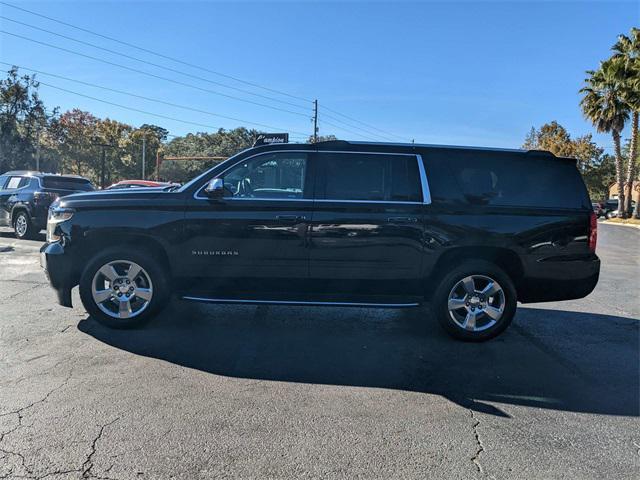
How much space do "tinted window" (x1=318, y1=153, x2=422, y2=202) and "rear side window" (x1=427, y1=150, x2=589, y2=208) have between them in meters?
0.26

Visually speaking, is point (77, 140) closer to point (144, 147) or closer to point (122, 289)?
point (144, 147)

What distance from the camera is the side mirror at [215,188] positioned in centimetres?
510

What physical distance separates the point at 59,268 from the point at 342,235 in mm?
3019

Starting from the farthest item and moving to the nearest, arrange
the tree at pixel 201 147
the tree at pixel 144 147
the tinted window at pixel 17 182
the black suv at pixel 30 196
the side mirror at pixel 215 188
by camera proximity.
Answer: the tree at pixel 201 147, the tree at pixel 144 147, the tinted window at pixel 17 182, the black suv at pixel 30 196, the side mirror at pixel 215 188

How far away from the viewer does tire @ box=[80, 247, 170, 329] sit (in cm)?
523

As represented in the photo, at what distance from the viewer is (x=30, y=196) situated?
1281 centimetres

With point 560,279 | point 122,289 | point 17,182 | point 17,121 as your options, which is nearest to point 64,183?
point 17,182

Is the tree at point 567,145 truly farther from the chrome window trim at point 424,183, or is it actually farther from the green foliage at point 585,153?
the chrome window trim at point 424,183

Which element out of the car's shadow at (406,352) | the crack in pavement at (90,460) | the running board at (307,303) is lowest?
the crack in pavement at (90,460)

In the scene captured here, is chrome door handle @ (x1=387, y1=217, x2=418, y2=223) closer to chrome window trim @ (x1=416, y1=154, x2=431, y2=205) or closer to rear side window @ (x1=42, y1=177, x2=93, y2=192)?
chrome window trim @ (x1=416, y1=154, x2=431, y2=205)

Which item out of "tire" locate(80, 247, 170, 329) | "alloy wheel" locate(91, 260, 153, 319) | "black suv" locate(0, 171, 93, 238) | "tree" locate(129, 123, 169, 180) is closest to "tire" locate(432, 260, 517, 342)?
"tire" locate(80, 247, 170, 329)

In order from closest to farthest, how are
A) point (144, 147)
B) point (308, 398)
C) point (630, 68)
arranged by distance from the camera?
point (308, 398) → point (630, 68) → point (144, 147)

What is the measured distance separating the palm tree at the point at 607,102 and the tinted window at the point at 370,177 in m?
40.5

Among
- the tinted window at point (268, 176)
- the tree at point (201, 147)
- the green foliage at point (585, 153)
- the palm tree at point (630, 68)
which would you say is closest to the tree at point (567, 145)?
the green foliage at point (585, 153)
